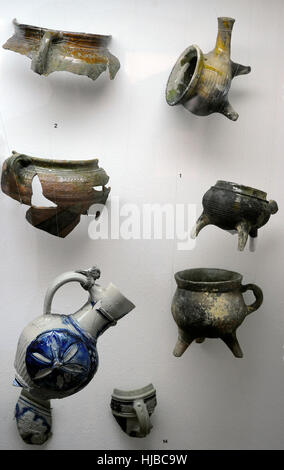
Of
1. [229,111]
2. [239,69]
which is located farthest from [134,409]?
[239,69]

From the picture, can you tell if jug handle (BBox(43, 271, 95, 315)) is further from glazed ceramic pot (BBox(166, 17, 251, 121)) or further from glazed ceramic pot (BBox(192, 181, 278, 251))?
glazed ceramic pot (BBox(166, 17, 251, 121))

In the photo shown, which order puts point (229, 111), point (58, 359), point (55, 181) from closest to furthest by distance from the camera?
point (58, 359) < point (55, 181) < point (229, 111)

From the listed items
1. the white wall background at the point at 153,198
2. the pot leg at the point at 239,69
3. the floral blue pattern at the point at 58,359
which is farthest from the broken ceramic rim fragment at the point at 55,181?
the pot leg at the point at 239,69

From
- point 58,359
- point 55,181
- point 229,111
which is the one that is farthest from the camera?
point 229,111

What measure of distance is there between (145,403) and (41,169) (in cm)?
71

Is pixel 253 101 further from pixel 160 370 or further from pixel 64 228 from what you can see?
pixel 160 370

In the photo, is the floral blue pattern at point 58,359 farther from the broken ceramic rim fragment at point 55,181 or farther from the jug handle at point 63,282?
the broken ceramic rim fragment at point 55,181

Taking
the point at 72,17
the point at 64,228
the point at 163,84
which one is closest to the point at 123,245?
the point at 64,228

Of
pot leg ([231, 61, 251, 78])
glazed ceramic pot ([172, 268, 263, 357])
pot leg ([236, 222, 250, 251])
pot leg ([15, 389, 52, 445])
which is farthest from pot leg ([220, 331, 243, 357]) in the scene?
pot leg ([231, 61, 251, 78])

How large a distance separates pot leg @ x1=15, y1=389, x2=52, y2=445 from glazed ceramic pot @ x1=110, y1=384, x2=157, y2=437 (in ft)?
0.62

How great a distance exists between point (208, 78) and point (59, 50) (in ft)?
1.29

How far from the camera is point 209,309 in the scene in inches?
67.9

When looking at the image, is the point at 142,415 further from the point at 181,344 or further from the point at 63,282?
the point at 63,282

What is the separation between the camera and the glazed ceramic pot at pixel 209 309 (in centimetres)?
173
